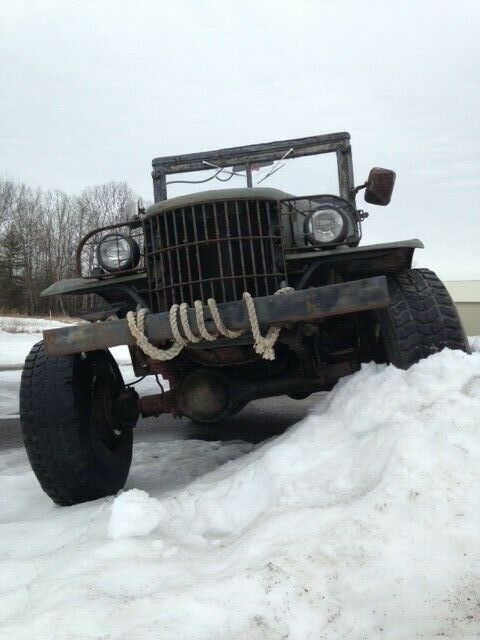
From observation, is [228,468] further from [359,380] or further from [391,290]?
[391,290]

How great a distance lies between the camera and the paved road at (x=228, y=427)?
5391 mm

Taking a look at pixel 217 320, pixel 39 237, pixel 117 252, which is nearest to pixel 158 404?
pixel 117 252

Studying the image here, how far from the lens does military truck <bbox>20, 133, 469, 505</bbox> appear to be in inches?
105

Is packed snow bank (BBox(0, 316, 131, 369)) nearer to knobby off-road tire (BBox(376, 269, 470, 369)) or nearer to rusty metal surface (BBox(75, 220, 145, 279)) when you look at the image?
rusty metal surface (BBox(75, 220, 145, 279))

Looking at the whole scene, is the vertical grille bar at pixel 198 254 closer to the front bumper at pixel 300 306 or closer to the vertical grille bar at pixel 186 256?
the vertical grille bar at pixel 186 256

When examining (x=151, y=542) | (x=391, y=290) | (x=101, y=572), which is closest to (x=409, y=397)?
(x=391, y=290)

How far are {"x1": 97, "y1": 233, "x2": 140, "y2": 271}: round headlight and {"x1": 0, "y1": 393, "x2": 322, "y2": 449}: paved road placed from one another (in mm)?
2214

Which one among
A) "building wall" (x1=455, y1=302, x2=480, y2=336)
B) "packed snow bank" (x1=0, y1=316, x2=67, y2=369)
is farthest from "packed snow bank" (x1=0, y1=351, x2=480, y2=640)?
"building wall" (x1=455, y1=302, x2=480, y2=336)

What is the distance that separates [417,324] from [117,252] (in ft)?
5.67

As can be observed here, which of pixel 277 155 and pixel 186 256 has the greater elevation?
pixel 277 155

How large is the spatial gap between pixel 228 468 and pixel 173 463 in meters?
1.02

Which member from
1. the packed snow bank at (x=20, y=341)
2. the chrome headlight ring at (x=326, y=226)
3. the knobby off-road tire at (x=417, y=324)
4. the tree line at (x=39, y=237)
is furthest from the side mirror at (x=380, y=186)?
the tree line at (x=39, y=237)

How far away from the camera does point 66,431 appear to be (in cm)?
309

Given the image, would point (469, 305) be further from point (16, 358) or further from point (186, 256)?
point (186, 256)
